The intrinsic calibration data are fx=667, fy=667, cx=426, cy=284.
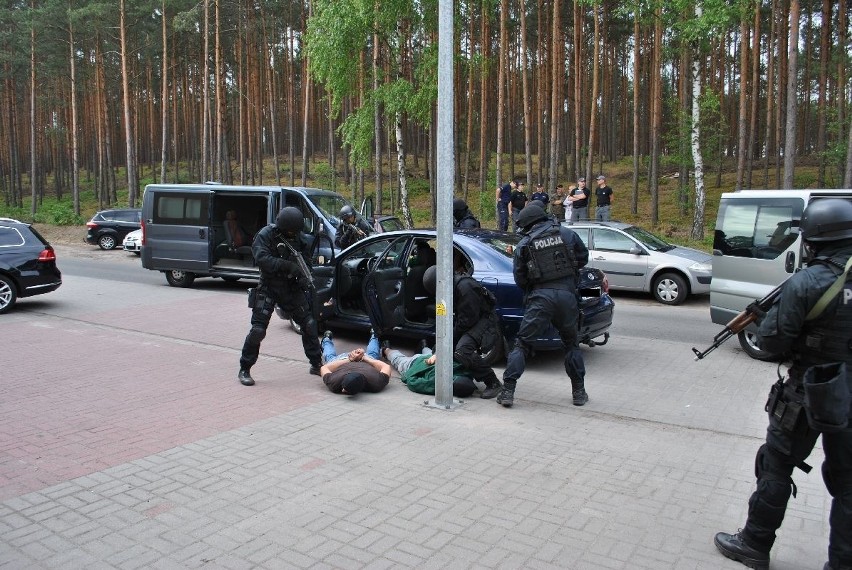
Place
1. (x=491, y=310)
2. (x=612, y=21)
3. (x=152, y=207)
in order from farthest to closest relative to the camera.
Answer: (x=612, y=21) < (x=152, y=207) < (x=491, y=310)

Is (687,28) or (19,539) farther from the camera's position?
(687,28)

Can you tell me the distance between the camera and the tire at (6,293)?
11.5 metres

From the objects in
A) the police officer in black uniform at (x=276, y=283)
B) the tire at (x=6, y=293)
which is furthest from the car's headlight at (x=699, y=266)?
the tire at (x=6, y=293)

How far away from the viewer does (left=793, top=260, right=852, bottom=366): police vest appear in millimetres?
3115

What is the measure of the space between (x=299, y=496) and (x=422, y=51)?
22295 millimetres

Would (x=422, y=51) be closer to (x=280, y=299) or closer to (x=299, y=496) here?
(x=280, y=299)

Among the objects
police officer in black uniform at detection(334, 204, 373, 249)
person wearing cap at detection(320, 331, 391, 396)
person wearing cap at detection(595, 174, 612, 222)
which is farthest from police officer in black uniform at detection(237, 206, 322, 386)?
person wearing cap at detection(595, 174, 612, 222)

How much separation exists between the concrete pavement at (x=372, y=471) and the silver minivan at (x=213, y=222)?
20.8ft

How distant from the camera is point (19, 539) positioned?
369cm

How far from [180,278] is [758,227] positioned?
11881mm

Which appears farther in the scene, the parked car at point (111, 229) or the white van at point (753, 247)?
the parked car at point (111, 229)

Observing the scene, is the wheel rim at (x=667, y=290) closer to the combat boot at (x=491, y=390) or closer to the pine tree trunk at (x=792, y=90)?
the pine tree trunk at (x=792, y=90)

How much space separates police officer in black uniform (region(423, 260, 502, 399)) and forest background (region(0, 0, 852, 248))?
44.7ft

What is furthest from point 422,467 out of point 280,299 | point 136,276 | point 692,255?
point 136,276
